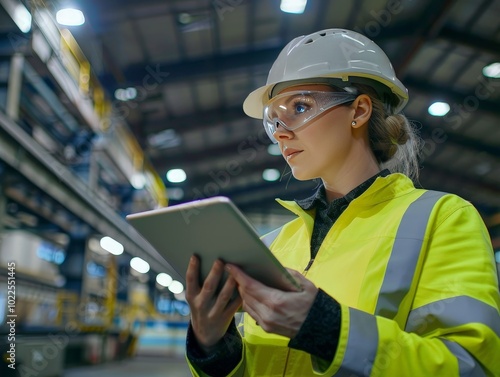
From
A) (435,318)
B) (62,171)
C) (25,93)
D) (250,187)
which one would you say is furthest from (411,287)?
(250,187)

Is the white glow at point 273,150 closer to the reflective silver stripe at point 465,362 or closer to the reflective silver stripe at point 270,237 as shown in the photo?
the reflective silver stripe at point 270,237

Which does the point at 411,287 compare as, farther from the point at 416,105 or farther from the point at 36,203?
the point at 416,105

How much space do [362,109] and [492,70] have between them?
11089 mm

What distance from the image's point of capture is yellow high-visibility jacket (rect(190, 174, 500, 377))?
3.65 ft

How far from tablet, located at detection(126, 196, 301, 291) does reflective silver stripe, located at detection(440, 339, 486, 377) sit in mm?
396

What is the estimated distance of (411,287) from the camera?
4.22 ft

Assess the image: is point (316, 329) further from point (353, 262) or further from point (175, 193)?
point (175, 193)

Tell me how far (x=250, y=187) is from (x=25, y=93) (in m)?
13.1

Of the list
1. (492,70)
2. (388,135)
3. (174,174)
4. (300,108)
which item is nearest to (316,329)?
(300,108)

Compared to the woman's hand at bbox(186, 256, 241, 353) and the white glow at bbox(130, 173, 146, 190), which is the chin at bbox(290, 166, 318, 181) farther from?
the white glow at bbox(130, 173, 146, 190)

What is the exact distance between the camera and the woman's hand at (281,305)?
1.12 meters

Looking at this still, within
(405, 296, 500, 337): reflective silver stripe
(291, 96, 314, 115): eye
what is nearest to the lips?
(291, 96, 314, 115): eye

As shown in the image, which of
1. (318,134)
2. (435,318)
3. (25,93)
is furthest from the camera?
(25,93)

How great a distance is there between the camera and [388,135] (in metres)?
1.82
